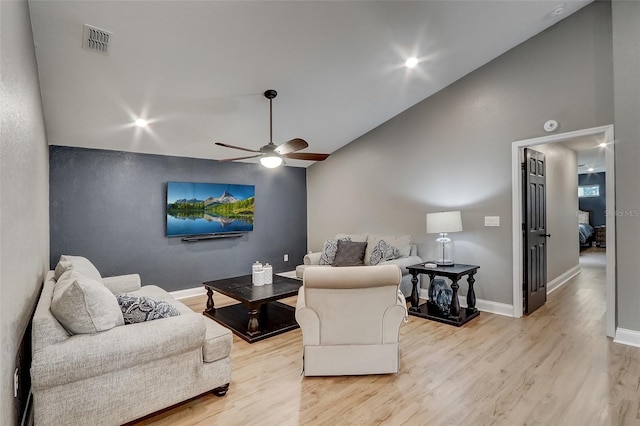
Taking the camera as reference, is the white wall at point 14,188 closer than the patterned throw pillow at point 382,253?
Yes

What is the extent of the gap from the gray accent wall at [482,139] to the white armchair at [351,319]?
7.70 feet

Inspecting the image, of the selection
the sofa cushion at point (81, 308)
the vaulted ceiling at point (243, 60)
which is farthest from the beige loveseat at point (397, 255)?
the sofa cushion at point (81, 308)

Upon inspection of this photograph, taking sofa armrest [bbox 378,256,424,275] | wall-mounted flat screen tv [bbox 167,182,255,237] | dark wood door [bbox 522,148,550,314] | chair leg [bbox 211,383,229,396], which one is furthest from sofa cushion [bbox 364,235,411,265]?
chair leg [bbox 211,383,229,396]

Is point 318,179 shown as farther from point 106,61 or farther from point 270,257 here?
point 106,61

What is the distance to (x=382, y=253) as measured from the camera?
4598 mm

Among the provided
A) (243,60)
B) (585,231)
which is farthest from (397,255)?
(585,231)

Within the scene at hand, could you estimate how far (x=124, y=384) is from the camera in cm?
192

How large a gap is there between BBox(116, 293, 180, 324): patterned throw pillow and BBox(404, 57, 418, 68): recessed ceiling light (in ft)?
12.1

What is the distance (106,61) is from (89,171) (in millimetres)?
2067

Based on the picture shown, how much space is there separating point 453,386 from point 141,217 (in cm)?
448

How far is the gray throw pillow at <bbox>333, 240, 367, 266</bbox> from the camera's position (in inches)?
192

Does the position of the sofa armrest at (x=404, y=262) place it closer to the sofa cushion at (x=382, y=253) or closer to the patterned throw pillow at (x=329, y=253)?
the sofa cushion at (x=382, y=253)

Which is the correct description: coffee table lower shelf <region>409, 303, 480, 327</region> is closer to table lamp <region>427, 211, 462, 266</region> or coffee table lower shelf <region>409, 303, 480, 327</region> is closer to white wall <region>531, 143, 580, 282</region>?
table lamp <region>427, 211, 462, 266</region>

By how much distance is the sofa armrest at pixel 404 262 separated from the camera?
14.3 feet
